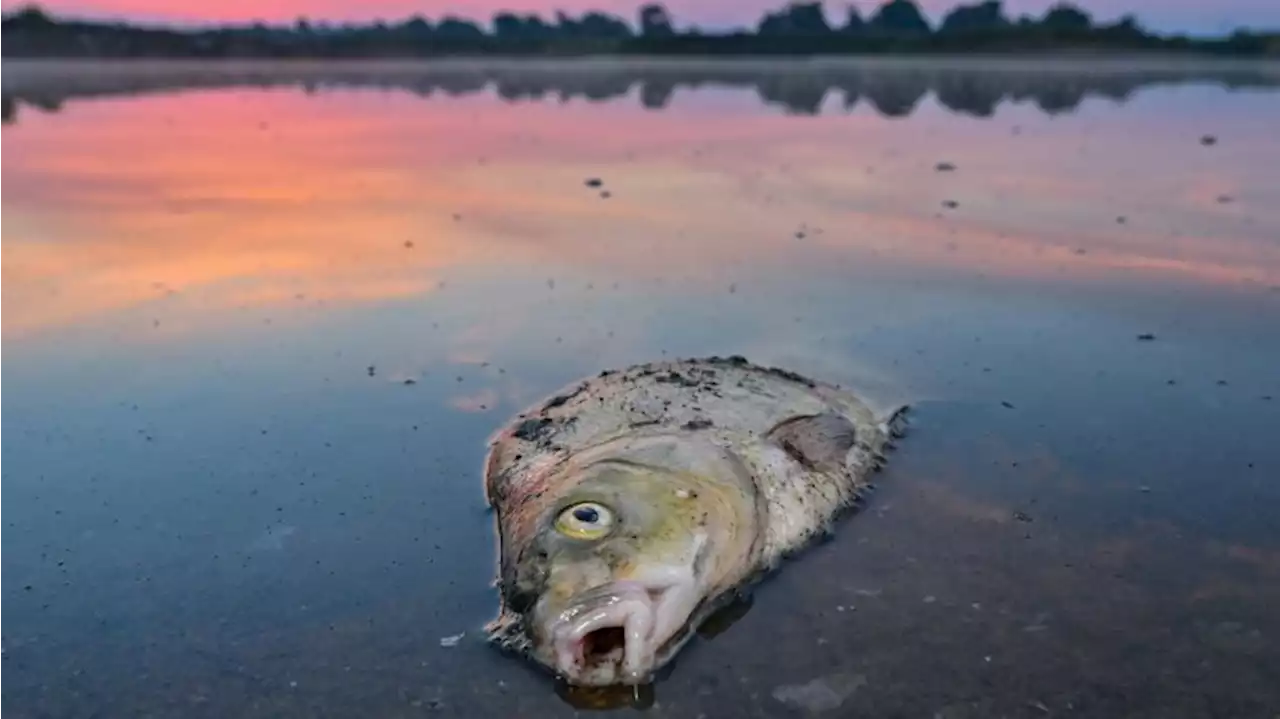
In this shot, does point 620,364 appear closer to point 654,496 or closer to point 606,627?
point 654,496

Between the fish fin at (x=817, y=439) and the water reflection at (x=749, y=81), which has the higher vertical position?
the fish fin at (x=817, y=439)

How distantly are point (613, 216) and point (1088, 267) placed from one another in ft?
16.9

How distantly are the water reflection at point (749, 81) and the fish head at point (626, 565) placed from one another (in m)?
23.1

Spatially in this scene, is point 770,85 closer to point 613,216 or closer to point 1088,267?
point 613,216

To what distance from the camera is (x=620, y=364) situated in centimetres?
739

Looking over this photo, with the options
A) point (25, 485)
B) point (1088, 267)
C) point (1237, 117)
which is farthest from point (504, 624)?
point (1237, 117)

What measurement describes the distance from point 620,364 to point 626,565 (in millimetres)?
3307

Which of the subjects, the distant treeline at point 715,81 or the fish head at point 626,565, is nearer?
the fish head at point 626,565

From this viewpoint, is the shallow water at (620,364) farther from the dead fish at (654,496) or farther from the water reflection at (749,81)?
the water reflection at (749,81)

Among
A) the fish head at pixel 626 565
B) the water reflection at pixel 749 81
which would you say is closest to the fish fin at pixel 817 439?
the fish head at pixel 626 565

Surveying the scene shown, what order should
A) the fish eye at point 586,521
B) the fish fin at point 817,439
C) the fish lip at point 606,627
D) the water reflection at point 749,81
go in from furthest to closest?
the water reflection at point 749,81 < the fish fin at point 817,439 < the fish eye at point 586,521 < the fish lip at point 606,627

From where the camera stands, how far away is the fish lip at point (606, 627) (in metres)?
4.00

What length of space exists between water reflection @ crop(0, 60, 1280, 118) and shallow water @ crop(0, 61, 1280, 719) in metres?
15.7

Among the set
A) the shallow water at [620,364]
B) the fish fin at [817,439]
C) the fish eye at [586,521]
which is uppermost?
the fish eye at [586,521]
